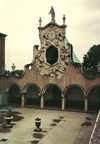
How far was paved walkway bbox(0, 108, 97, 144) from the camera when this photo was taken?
17.0 meters

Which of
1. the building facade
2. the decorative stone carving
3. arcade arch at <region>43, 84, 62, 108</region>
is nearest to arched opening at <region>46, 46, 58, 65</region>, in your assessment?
the building facade

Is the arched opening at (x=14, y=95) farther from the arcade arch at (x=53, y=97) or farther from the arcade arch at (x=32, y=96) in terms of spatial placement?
the arcade arch at (x=53, y=97)

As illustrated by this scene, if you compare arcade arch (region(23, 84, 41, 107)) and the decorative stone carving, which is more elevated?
the decorative stone carving

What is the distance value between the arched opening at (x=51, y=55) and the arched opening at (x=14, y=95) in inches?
350

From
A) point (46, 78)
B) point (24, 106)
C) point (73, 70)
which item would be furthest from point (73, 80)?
point (24, 106)

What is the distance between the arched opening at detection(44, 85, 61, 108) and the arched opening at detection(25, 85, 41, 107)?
1.55 metres

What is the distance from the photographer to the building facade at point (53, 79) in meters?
30.0

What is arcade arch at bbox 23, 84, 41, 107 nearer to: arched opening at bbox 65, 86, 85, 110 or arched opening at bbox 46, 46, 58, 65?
arched opening at bbox 65, 86, 85, 110

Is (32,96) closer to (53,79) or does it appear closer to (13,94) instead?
(13,94)

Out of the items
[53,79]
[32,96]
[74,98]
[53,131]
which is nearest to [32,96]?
[32,96]

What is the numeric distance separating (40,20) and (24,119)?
55.2 ft

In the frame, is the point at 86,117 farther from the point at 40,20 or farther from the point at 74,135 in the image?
the point at 40,20

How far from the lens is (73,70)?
3011cm

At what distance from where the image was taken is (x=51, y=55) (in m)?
31.5
